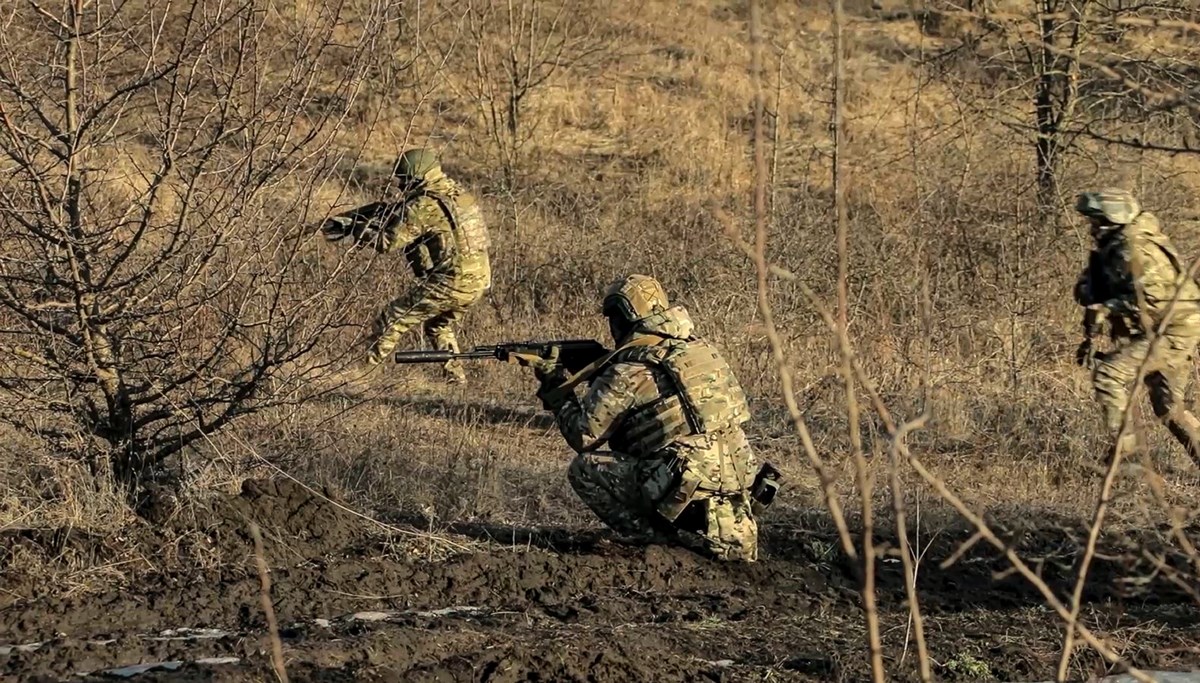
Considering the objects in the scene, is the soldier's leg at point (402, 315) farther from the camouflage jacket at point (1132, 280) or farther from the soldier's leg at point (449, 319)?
the camouflage jacket at point (1132, 280)

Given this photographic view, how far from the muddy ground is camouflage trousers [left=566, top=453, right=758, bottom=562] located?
0.12m

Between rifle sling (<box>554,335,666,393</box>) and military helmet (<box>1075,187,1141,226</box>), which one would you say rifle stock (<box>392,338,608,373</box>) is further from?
military helmet (<box>1075,187,1141,226</box>)

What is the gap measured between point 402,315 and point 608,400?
15.3 feet

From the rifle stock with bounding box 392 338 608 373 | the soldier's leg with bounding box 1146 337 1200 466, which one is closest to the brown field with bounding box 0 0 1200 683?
the soldier's leg with bounding box 1146 337 1200 466

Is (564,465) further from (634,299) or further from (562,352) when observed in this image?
(634,299)

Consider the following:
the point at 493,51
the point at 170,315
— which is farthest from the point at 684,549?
the point at 493,51

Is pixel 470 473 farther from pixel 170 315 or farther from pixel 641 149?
pixel 641 149

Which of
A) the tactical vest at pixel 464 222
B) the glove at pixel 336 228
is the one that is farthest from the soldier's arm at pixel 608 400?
the tactical vest at pixel 464 222

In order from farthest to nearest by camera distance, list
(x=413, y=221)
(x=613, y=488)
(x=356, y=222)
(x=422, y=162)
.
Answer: (x=413, y=221) → (x=422, y=162) → (x=356, y=222) → (x=613, y=488)

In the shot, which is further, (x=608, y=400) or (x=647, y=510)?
(x=647, y=510)

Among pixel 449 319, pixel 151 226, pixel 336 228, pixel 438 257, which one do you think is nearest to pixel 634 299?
pixel 151 226

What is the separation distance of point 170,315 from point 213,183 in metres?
0.61

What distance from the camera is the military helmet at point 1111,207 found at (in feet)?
26.5

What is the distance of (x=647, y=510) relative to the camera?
7.02 meters
